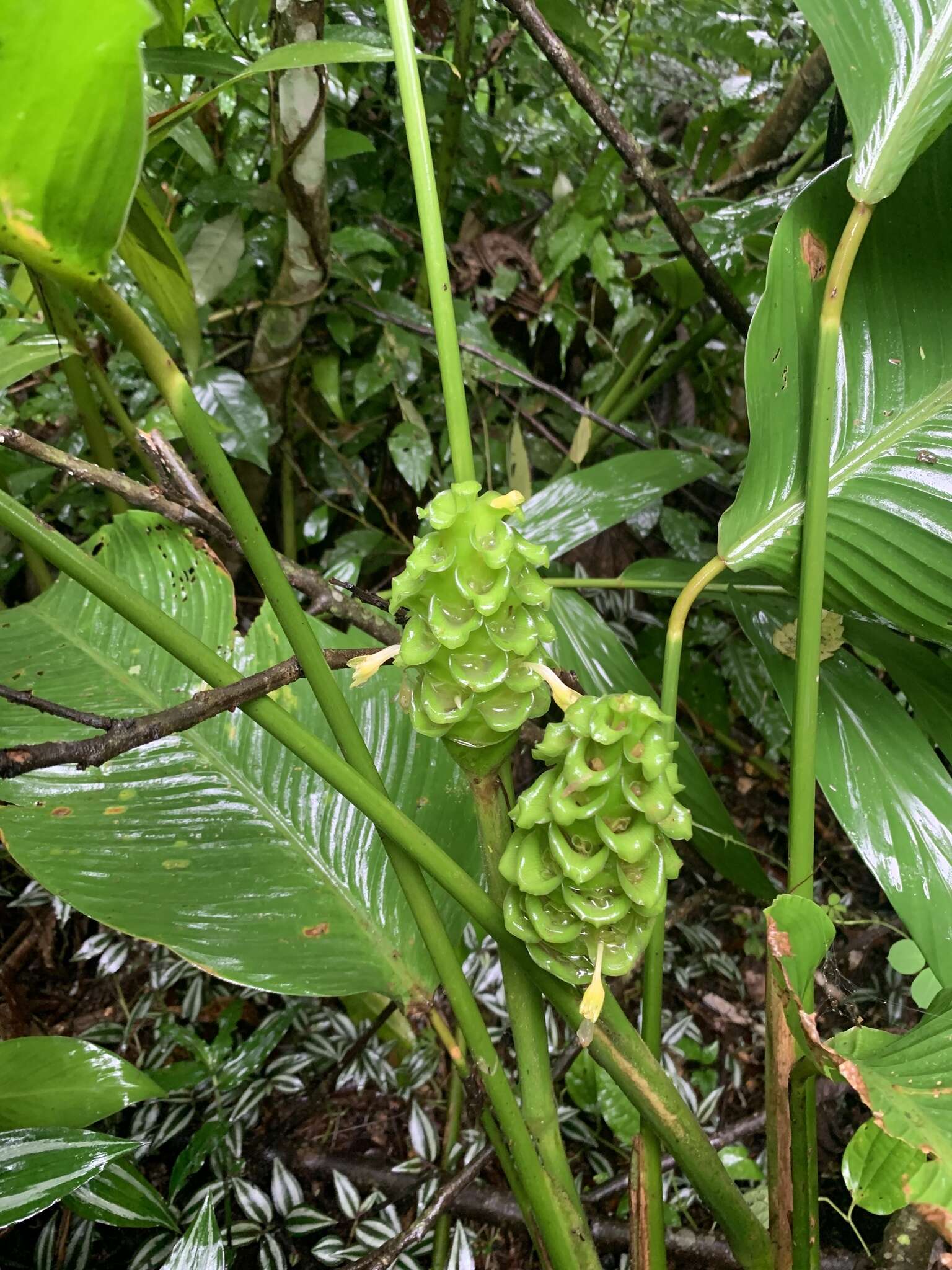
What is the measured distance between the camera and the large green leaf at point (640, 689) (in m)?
0.81

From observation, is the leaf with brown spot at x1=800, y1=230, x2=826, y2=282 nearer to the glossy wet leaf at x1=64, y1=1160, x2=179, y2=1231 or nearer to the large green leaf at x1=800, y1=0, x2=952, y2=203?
the large green leaf at x1=800, y1=0, x2=952, y2=203

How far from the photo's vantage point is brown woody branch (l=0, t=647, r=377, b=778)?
1.11ft

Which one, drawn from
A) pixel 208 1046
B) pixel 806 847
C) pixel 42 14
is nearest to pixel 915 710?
pixel 806 847

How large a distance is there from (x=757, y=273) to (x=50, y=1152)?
130 centimetres

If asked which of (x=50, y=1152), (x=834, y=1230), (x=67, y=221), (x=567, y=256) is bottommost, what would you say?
(x=834, y=1230)

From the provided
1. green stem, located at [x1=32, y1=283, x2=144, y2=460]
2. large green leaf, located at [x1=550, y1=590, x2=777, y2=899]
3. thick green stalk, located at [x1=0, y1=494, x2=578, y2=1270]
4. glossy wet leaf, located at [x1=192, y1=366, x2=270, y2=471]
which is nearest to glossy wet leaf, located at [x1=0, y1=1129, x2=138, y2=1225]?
thick green stalk, located at [x1=0, y1=494, x2=578, y2=1270]

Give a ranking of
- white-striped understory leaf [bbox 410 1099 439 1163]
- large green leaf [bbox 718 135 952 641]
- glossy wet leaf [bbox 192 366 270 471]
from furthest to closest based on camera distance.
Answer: glossy wet leaf [bbox 192 366 270 471] → white-striped understory leaf [bbox 410 1099 439 1163] → large green leaf [bbox 718 135 952 641]

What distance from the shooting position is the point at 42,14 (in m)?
0.24

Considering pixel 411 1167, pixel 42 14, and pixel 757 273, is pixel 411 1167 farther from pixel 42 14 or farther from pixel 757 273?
pixel 757 273

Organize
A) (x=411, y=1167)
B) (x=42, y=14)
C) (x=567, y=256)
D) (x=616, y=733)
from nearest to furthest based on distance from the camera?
(x=42, y=14)
(x=616, y=733)
(x=411, y=1167)
(x=567, y=256)

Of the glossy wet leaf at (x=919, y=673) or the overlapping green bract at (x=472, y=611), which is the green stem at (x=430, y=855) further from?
the glossy wet leaf at (x=919, y=673)

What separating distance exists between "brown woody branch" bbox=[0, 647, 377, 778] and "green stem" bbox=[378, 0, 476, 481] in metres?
0.18

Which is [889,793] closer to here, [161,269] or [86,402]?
[161,269]

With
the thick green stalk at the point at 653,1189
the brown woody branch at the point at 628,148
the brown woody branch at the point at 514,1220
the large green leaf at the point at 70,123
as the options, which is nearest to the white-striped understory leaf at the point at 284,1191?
the brown woody branch at the point at 514,1220
